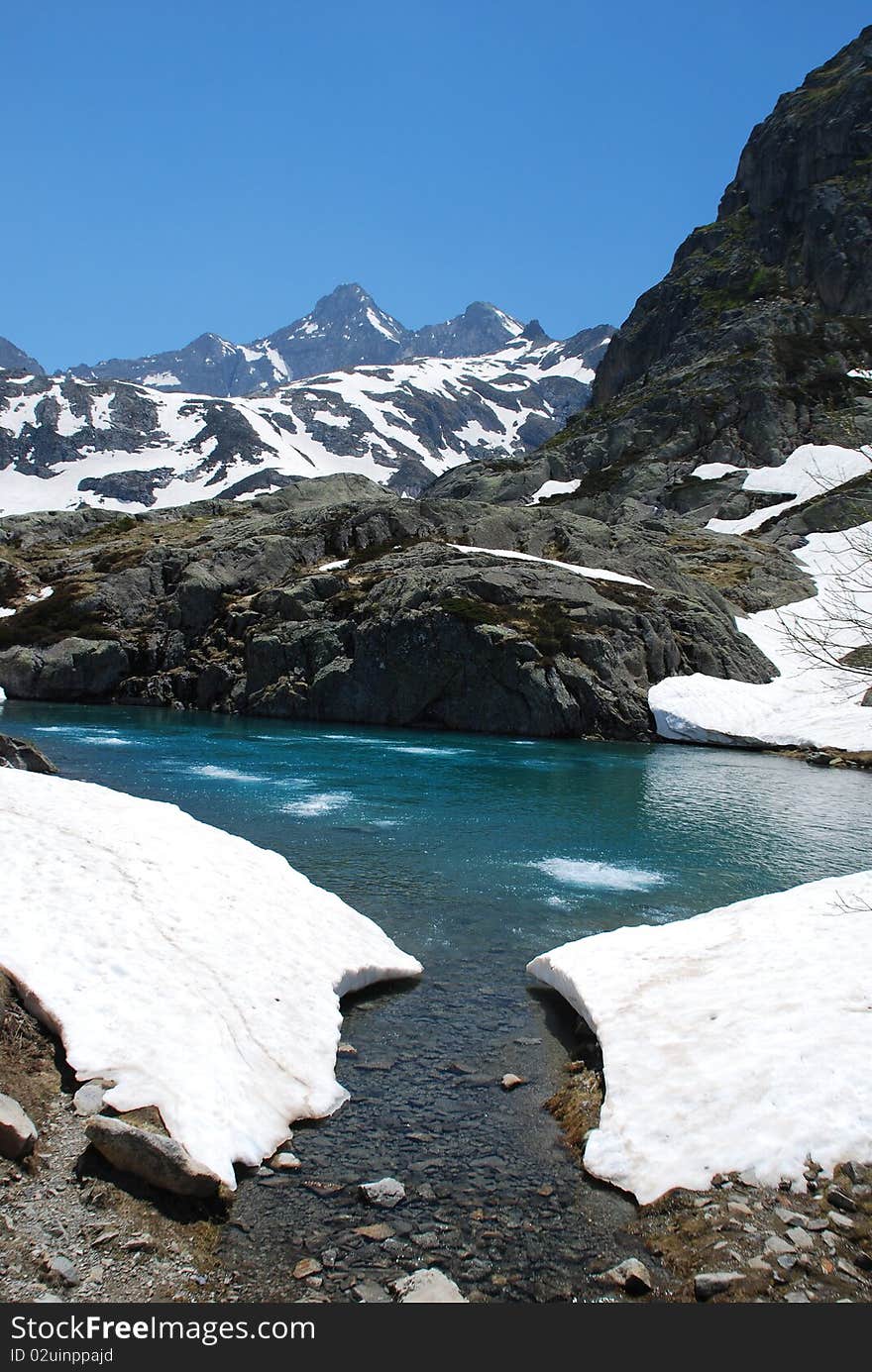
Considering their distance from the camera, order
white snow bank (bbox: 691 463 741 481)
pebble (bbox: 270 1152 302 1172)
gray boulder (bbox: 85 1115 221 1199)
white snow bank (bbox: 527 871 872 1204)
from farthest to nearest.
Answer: white snow bank (bbox: 691 463 741 481), pebble (bbox: 270 1152 302 1172), white snow bank (bbox: 527 871 872 1204), gray boulder (bbox: 85 1115 221 1199)

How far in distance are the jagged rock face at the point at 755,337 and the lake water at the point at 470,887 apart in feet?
293

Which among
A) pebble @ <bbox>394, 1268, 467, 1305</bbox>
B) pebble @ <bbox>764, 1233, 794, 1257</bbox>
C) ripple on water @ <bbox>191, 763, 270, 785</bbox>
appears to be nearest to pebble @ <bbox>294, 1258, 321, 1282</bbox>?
pebble @ <bbox>394, 1268, 467, 1305</bbox>

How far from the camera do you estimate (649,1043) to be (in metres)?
11.6

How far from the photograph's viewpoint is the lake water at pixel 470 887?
8.65m

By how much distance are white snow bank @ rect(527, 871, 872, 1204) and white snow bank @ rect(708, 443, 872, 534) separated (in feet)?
354

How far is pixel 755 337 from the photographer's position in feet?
513

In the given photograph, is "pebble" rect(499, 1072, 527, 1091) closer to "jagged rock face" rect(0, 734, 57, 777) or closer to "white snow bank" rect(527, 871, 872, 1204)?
"white snow bank" rect(527, 871, 872, 1204)

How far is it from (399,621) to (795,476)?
284 ft

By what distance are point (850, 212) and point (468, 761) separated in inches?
6477

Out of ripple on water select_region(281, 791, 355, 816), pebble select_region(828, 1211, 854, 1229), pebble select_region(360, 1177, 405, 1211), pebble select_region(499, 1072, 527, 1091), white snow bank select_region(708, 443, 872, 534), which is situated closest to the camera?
pebble select_region(828, 1211, 854, 1229)

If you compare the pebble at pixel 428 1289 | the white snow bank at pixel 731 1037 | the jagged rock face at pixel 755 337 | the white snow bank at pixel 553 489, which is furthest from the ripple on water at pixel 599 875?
the white snow bank at pixel 553 489

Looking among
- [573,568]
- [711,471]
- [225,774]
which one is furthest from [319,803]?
[711,471]

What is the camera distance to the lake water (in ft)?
28.4

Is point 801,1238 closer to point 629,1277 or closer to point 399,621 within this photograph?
point 629,1277
